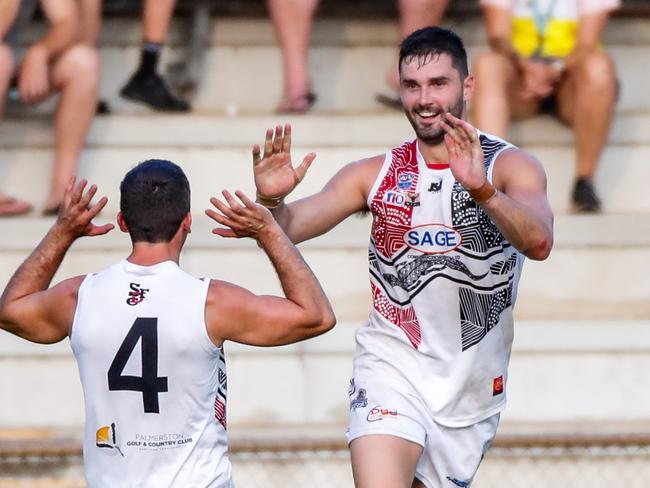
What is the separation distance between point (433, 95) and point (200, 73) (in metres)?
4.72

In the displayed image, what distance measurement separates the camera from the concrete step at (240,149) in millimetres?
8984

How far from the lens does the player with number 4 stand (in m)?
4.64

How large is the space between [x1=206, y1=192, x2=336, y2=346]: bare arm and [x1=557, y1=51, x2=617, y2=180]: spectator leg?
4.42 metres

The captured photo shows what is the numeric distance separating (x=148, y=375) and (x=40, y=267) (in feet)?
1.87

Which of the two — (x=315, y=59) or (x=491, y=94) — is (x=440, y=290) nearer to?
(x=491, y=94)

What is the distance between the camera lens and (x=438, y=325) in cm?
559

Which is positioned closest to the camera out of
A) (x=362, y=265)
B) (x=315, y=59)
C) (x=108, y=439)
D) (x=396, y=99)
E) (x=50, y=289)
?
(x=108, y=439)

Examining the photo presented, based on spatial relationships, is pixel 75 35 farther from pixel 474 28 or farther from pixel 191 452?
pixel 191 452

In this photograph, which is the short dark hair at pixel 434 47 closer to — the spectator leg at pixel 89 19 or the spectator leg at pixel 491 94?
the spectator leg at pixel 491 94

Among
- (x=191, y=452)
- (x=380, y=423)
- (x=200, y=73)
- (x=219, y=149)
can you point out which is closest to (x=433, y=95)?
(x=380, y=423)

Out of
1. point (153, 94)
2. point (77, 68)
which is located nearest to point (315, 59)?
point (153, 94)

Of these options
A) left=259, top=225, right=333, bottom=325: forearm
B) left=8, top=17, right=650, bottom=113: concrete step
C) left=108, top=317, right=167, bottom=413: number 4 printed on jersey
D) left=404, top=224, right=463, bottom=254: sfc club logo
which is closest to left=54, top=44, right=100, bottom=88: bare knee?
left=8, top=17, right=650, bottom=113: concrete step

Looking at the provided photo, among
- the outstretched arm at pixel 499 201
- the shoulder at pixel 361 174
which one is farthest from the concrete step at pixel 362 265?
the outstretched arm at pixel 499 201

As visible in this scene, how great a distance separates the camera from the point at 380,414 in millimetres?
5508
